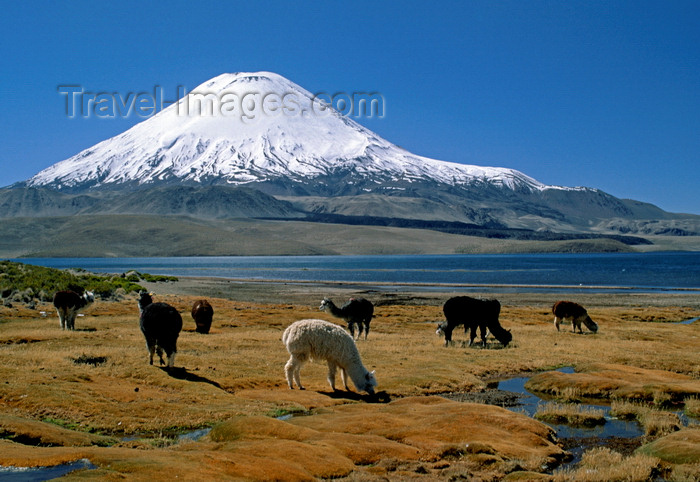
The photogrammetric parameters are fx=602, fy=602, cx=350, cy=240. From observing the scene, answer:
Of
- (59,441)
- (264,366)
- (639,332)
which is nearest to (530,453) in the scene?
(59,441)

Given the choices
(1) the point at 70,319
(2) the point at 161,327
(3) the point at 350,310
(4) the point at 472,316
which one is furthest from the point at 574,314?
(1) the point at 70,319

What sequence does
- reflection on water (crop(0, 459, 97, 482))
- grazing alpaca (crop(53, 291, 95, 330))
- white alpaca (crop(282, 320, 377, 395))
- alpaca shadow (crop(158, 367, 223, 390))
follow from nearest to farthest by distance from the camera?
1. reflection on water (crop(0, 459, 97, 482))
2. white alpaca (crop(282, 320, 377, 395))
3. alpaca shadow (crop(158, 367, 223, 390))
4. grazing alpaca (crop(53, 291, 95, 330))

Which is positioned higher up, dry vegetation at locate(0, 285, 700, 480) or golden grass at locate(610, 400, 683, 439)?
dry vegetation at locate(0, 285, 700, 480)

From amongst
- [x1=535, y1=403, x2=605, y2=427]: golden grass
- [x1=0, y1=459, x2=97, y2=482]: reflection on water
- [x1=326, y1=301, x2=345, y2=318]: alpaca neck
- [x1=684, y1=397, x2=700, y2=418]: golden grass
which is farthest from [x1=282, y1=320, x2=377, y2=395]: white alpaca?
[x1=326, y1=301, x2=345, y2=318]: alpaca neck

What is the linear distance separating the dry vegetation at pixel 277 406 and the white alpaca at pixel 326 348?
1.89 ft

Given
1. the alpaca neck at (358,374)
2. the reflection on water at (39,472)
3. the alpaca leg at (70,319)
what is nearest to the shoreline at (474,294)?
the alpaca leg at (70,319)

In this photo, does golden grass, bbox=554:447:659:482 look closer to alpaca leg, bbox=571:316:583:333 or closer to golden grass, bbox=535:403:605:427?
golden grass, bbox=535:403:605:427

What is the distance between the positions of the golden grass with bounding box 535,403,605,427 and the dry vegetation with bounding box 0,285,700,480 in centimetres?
153

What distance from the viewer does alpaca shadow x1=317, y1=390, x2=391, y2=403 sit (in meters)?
15.2

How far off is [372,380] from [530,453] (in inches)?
214

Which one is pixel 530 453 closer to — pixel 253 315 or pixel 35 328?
pixel 35 328

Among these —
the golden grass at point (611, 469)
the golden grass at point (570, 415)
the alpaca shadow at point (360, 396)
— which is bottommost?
the golden grass at point (570, 415)

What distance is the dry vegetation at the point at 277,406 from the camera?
9.58 meters

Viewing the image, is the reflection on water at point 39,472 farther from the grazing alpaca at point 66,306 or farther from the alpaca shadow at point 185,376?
the grazing alpaca at point 66,306
